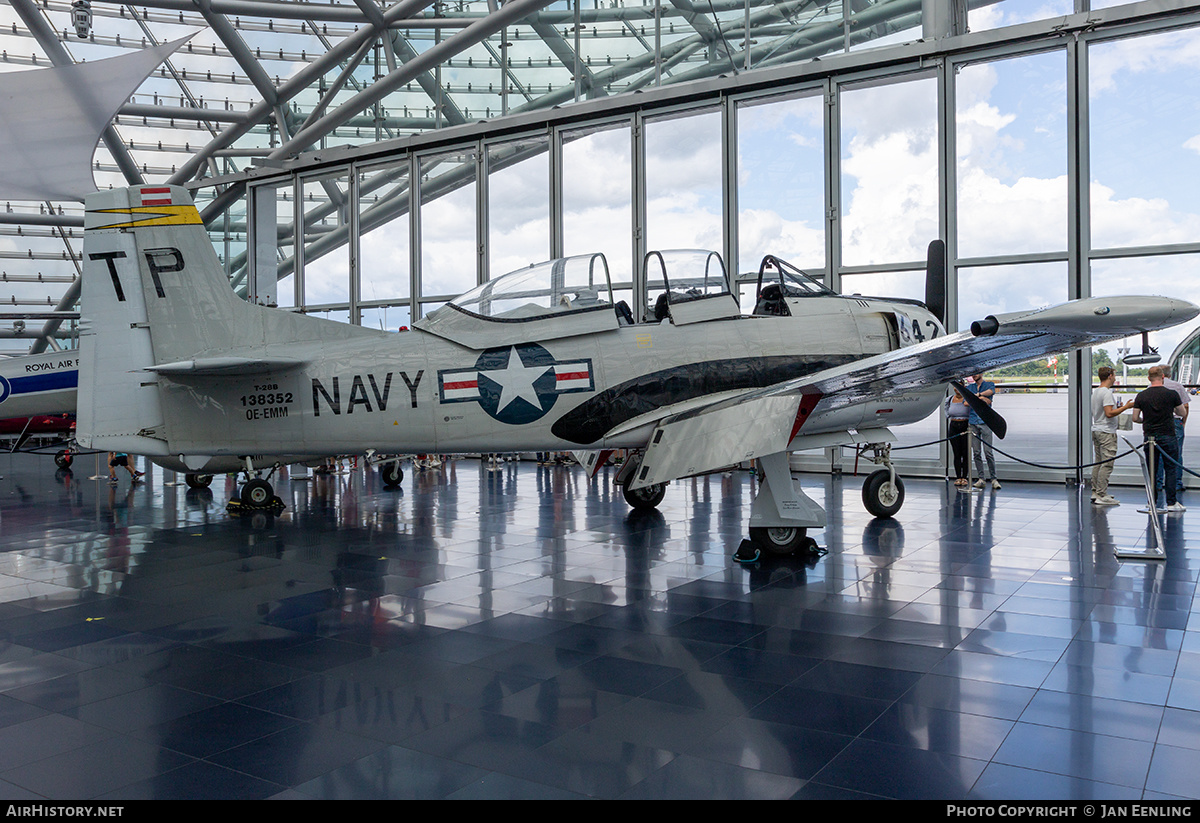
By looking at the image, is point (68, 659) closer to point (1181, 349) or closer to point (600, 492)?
point (600, 492)

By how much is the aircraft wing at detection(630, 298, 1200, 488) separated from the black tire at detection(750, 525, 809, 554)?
0.82 m

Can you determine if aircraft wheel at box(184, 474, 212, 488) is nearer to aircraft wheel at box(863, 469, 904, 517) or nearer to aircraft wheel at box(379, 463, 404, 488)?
aircraft wheel at box(379, 463, 404, 488)

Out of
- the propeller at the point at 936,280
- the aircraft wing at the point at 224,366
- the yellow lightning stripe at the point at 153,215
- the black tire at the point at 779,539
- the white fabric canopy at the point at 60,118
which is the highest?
the white fabric canopy at the point at 60,118

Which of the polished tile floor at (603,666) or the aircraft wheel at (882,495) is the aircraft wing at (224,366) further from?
the aircraft wheel at (882,495)

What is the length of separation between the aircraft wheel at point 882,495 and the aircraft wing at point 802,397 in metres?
2.11

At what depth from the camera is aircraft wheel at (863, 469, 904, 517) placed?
933 cm

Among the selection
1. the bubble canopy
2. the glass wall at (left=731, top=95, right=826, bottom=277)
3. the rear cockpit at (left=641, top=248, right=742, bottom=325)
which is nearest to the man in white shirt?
the rear cockpit at (left=641, top=248, right=742, bottom=325)

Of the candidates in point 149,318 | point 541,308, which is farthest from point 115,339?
point 541,308

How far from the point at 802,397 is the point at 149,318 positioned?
7.05m

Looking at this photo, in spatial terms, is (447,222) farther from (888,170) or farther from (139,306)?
(139,306)

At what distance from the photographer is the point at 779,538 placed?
723cm

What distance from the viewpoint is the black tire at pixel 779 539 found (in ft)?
23.5

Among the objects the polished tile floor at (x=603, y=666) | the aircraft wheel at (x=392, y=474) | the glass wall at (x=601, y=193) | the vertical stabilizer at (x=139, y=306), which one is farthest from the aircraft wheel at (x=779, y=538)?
the glass wall at (x=601, y=193)
